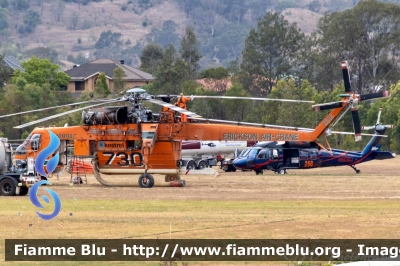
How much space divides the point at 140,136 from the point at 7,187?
270 inches

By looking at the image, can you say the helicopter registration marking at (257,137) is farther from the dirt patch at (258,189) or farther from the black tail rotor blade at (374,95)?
the black tail rotor blade at (374,95)

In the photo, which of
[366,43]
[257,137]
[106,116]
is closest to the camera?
[257,137]

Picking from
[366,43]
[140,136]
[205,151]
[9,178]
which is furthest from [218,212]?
[366,43]

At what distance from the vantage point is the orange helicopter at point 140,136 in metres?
37.4

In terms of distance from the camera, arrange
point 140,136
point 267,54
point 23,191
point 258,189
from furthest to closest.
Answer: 1. point 267,54
2. point 140,136
3. point 258,189
4. point 23,191

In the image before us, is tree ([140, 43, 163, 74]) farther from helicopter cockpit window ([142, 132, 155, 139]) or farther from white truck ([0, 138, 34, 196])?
white truck ([0, 138, 34, 196])

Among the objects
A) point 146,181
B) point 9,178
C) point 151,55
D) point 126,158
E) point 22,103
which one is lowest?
point 146,181

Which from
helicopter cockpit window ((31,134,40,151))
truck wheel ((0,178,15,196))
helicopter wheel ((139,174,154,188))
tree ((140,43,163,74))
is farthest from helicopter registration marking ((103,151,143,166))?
tree ((140,43,163,74))

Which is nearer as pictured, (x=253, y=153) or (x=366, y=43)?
(x=253, y=153)

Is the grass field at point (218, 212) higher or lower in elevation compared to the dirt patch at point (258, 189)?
higher

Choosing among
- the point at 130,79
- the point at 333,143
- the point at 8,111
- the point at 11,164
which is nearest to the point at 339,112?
the point at 11,164

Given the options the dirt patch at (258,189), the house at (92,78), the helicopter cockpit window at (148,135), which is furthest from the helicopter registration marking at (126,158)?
the house at (92,78)

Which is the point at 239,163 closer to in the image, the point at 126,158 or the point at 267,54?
the point at 126,158

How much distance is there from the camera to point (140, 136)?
37594mm
